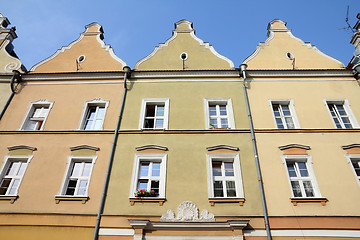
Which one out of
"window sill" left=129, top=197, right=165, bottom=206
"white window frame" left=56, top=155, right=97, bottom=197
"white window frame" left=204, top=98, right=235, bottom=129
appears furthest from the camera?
"white window frame" left=204, top=98, right=235, bottom=129

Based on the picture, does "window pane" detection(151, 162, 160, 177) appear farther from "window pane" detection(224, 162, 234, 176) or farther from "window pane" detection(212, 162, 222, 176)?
"window pane" detection(224, 162, 234, 176)

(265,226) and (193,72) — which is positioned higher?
(193,72)

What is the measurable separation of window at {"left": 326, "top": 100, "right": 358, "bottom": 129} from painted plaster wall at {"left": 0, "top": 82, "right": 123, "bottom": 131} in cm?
1062

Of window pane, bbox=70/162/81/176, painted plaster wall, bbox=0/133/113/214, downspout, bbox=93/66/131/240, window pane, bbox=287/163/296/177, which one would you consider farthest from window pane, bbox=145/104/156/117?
window pane, bbox=287/163/296/177

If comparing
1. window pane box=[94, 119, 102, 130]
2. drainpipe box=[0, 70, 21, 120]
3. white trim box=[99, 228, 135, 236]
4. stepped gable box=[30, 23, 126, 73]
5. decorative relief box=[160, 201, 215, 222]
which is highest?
stepped gable box=[30, 23, 126, 73]

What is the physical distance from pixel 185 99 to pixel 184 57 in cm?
339

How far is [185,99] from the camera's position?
13.5 meters

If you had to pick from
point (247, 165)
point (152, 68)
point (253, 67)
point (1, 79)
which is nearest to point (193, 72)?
point (152, 68)

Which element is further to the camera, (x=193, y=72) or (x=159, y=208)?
(x=193, y=72)

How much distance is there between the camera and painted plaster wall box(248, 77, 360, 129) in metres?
12.4

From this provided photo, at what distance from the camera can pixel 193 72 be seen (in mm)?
14461

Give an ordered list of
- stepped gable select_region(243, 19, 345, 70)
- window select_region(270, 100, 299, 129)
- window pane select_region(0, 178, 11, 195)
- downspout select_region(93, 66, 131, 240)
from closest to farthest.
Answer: downspout select_region(93, 66, 131, 240)
window pane select_region(0, 178, 11, 195)
window select_region(270, 100, 299, 129)
stepped gable select_region(243, 19, 345, 70)

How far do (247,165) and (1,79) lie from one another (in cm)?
1399

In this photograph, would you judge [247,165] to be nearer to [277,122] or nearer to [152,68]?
[277,122]
